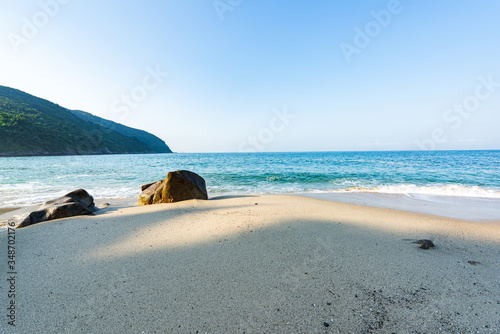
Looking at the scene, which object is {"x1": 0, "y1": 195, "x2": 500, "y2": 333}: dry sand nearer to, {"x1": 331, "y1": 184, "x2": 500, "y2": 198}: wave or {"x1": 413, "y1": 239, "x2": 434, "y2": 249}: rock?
{"x1": 413, "y1": 239, "x2": 434, "y2": 249}: rock

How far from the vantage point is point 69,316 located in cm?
182

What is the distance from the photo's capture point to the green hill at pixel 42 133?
5169cm

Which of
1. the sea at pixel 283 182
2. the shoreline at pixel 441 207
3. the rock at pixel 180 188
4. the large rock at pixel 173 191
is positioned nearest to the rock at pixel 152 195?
the large rock at pixel 173 191

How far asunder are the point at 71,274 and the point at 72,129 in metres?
90.1

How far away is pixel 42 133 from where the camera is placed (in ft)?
190

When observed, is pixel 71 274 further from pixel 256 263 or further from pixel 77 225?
pixel 77 225

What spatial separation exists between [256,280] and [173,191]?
20.1ft

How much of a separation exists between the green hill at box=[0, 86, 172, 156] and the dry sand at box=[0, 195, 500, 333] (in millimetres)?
72744

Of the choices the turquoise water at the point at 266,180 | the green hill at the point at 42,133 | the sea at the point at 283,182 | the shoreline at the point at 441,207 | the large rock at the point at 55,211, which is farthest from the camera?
the green hill at the point at 42,133

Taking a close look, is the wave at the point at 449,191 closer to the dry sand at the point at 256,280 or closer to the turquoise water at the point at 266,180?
the turquoise water at the point at 266,180

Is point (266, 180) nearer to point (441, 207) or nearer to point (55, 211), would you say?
point (441, 207)

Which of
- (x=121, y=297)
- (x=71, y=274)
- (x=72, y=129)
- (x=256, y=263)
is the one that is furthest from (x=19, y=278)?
(x=72, y=129)

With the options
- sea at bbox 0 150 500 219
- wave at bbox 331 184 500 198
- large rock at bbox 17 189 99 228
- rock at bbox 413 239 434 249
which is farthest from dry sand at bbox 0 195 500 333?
wave at bbox 331 184 500 198

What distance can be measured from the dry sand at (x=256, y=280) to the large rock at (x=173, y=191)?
3.38 metres
